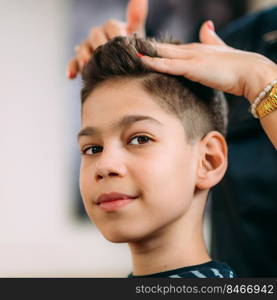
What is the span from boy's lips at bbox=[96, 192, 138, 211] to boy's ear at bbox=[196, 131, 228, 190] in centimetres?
14

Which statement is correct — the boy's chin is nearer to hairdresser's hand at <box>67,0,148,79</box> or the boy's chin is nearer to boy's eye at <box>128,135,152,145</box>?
boy's eye at <box>128,135,152,145</box>

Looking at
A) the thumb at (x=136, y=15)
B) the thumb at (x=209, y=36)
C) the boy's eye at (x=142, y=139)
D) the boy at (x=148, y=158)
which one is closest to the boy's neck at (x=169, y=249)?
the boy at (x=148, y=158)

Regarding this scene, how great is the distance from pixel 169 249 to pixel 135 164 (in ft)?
0.54

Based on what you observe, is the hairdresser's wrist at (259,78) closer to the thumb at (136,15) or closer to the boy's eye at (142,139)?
the boy's eye at (142,139)

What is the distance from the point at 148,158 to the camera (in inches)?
28.5

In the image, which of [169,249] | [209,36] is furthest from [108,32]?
[169,249]

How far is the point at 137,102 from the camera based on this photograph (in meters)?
0.75

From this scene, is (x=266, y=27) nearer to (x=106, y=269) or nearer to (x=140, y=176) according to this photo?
(x=140, y=176)

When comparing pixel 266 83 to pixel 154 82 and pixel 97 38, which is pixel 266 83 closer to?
pixel 154 82

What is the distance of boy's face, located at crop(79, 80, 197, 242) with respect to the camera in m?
0.72

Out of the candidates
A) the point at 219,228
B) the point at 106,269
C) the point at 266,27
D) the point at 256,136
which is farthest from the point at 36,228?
the point at 266,27

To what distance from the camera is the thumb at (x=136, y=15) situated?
0.99 metres

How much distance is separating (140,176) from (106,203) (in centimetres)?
7

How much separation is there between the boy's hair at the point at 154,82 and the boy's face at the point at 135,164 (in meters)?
0.02
